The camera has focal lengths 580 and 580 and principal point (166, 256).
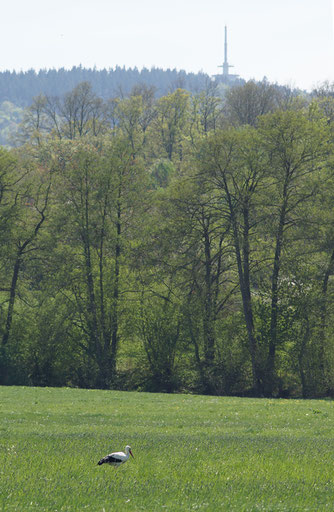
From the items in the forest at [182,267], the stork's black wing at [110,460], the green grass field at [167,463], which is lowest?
the green grass field at [167,463]

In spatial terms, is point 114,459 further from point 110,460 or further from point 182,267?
point 182,267

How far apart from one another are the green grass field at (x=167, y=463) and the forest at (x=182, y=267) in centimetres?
2202

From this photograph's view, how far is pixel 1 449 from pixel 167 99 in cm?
8990

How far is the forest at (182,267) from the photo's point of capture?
143ft

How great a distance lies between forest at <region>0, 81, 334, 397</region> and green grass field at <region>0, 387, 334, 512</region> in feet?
72.3

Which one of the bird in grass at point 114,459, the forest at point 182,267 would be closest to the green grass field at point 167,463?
the bird in grass at point 114,459

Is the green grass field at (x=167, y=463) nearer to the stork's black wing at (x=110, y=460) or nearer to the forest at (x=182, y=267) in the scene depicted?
the stork's black wing at (x=110, y=460)

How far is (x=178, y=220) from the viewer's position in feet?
149

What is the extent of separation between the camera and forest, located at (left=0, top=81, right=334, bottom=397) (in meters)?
43.5

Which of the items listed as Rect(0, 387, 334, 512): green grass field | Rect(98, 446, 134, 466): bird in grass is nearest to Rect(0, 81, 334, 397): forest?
Rect(0, 387, 334, 512): green grass field

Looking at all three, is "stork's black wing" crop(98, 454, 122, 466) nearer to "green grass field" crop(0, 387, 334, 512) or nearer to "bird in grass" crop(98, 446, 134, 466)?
"bird in grass" crop(98, 446, 134, 466)

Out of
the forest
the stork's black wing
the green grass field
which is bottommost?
the green grass field

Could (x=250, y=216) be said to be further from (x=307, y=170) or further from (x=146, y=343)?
(x=146, y=343)

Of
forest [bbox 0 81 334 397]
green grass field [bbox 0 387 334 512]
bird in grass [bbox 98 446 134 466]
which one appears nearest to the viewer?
green grass field [bbox 0 387 334 512]
